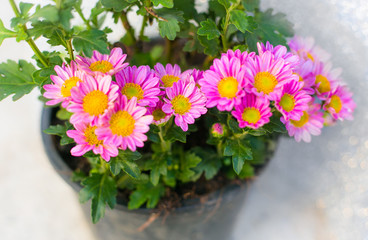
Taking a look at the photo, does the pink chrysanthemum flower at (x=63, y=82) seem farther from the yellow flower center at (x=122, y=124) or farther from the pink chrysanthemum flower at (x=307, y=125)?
the pink chrysanthemum flower at (x=307, y=125)

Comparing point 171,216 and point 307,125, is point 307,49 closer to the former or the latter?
point 307,125

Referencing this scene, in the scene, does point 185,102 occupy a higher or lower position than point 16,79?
higher

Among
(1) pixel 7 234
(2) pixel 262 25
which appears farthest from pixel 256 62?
(1) pixel 7 234

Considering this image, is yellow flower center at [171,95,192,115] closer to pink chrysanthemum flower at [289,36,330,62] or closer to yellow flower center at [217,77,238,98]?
yellow flower center at [217,77,238,98]

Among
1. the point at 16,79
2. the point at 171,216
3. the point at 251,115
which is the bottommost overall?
the point at 171,216

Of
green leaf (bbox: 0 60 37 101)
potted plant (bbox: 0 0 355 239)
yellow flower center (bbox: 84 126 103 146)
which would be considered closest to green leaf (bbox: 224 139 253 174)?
potted plant (bbox: 0 0 355 239)

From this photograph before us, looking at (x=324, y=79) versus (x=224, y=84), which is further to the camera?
(x=324, y=79)

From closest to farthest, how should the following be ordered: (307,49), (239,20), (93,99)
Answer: (93,99), (239,20), (307,49)

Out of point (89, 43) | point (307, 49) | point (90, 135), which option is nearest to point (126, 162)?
point (90, 135)
